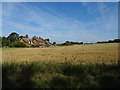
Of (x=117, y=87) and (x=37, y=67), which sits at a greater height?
(x=37, y=67)

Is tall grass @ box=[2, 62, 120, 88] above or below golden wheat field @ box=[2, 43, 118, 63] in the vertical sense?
above

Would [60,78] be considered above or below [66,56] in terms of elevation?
above

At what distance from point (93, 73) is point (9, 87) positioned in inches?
135

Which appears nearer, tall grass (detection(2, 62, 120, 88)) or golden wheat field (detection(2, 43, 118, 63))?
tall grass (detection(2, 62, 120, 88))

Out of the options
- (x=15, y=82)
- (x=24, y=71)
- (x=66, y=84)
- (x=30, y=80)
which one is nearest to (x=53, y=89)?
(x=66, y=84)

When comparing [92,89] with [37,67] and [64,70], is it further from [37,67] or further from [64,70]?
[37,67]

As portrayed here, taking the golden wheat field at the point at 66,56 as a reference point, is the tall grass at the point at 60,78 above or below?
above

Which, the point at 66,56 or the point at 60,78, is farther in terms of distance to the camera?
the point at 66,56

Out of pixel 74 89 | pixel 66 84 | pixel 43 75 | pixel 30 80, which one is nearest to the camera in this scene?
pixel 74 89

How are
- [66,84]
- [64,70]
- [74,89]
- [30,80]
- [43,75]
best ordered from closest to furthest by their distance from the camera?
1. [74,89]
2. [66,84]
3. [30,80]
4. [43,75]
5. [64,70]

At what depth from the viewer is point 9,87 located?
3.46 metres

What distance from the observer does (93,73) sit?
4.62 m

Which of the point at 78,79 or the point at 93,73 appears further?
the point at 93,73

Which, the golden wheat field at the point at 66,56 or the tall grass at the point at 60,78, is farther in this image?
the golden wheat field at the point at 66,56
